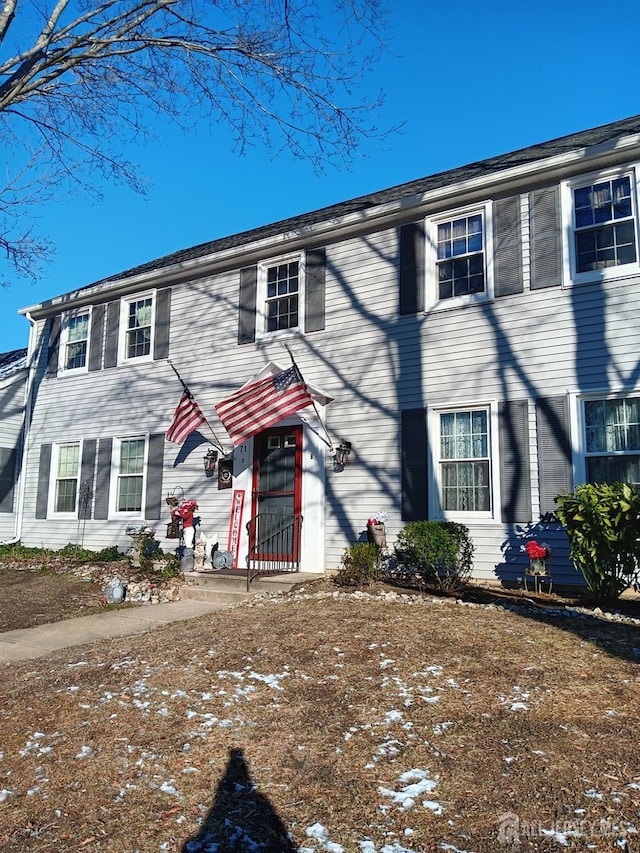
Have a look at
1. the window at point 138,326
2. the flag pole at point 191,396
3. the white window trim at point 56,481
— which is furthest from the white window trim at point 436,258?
the white window trim at point 56,481

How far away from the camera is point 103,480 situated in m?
12.2

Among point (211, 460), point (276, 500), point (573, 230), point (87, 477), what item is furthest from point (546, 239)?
point (87, 477)

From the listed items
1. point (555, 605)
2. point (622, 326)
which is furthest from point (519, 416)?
point (555, 605)

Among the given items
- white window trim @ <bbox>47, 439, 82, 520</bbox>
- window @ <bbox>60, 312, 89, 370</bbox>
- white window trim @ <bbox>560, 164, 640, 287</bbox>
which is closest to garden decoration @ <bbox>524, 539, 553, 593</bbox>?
white window trim @ <bbox>560, 164, 640, 287</bbox>

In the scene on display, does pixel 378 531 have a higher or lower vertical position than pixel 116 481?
lower

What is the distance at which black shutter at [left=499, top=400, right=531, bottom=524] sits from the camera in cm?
782

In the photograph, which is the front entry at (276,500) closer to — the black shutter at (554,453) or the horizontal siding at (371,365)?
the horizontal siding at (371,365)

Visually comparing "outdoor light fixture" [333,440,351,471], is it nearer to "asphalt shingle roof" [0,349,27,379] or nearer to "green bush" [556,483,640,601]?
"green bush" [556,483,640,601]

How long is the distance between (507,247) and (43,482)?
992 cm

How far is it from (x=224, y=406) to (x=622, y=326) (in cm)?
525

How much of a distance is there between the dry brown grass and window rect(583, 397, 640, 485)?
7.46 ft

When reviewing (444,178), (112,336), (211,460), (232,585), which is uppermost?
(444,178)

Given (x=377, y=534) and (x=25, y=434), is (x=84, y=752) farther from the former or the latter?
(x=25, y=434)

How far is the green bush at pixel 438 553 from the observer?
7.58 meters
